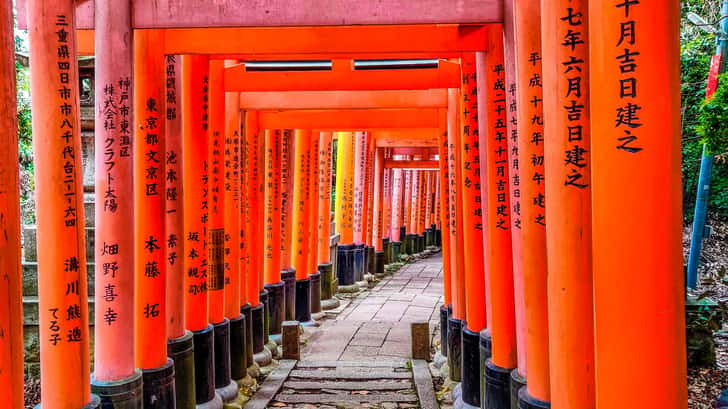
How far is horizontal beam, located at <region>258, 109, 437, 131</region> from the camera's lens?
898cm

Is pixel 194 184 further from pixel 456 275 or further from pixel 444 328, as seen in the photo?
pixel 444 328

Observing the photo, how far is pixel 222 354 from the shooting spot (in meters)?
6.45

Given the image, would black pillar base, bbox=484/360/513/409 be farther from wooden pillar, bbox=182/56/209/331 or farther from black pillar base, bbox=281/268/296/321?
black pillar base, bbox=281/268/296/321

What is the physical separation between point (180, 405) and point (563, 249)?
12.5 ft

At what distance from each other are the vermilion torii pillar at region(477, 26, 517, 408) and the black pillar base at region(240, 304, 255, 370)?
3.49 m

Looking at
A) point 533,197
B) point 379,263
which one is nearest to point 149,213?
point 533,197

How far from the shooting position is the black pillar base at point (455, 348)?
6.60m

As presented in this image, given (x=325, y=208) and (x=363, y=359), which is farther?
(x=325, y=208)

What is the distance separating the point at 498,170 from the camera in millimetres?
4578

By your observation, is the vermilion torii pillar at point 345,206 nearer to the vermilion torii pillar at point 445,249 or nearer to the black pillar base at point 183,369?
the vermilion torii pillar at point 445,249

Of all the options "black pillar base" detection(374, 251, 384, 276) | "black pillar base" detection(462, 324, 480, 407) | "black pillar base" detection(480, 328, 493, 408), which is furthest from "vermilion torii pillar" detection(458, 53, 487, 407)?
"black pillar base" detection(374, 251, 384, 276)

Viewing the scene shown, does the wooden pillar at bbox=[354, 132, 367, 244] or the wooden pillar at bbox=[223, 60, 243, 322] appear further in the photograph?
the wooden pillar at bbox=[354, 132, 367, 244]

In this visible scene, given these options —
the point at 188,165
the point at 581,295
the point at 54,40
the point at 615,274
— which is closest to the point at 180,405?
the point at 188,165

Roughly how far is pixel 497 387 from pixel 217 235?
10.4 feet
